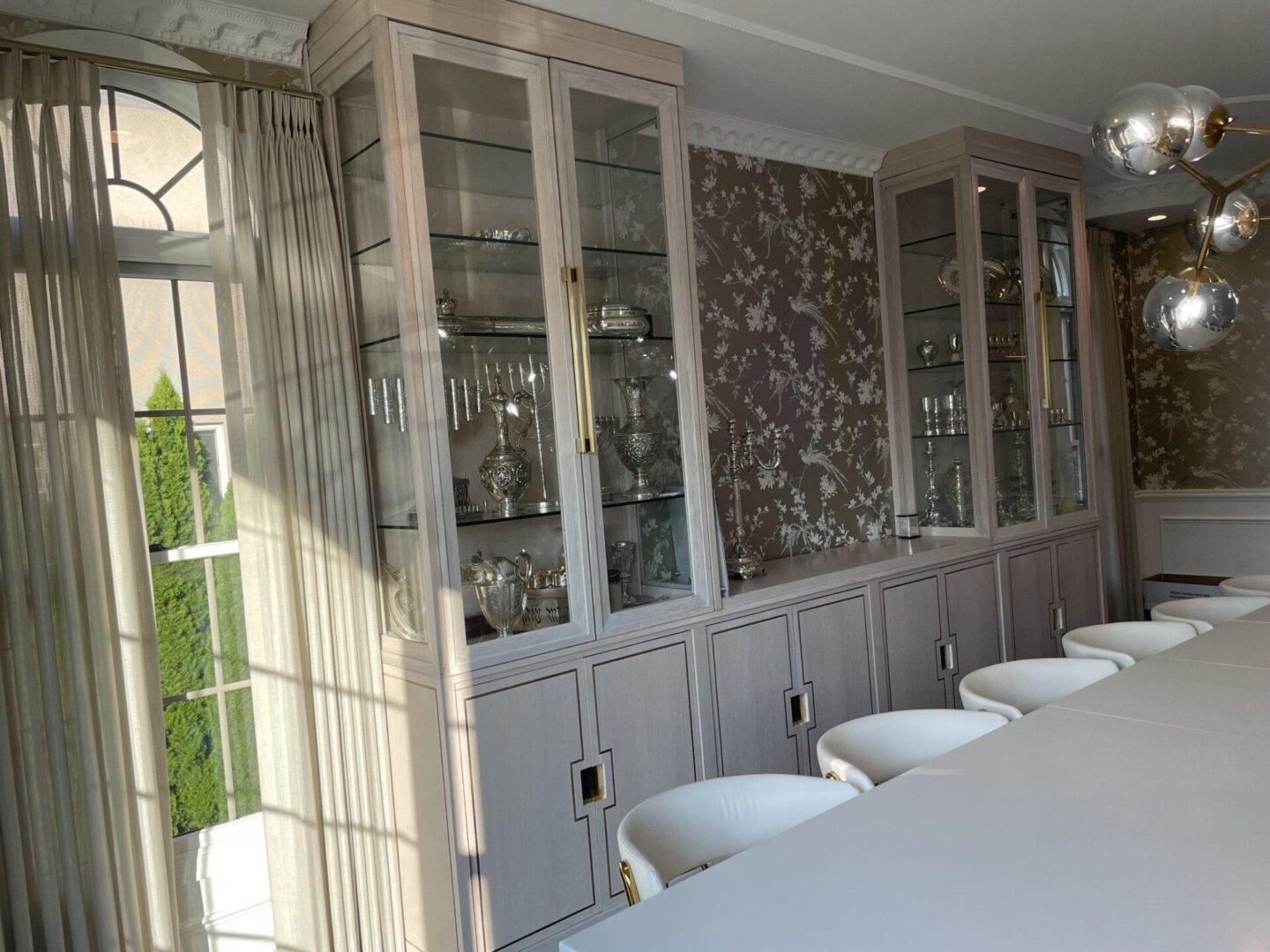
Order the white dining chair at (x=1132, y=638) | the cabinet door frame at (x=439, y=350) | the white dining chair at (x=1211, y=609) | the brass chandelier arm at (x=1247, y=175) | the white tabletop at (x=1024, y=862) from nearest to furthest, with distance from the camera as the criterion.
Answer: the white tabletop at (x=1024, y=862) → the brass chandelier arm at (x=1247, y=175) → the cabinet door frame at (x=439, y=350) → the white dining chair at (x=1132, y=638) → the white dining chair at (x=1211, y=609)

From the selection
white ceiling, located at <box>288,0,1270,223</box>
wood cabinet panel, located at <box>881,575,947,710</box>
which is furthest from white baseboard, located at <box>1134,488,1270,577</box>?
wood cabinet panel, located at <box>881,575,947,710</box>

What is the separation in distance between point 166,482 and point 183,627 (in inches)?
15.3

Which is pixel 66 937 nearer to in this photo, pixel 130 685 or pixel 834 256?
pixel 130 685

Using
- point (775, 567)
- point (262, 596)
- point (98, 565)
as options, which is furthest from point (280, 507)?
point (775, 567)

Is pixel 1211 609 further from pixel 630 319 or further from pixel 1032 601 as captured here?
pixel 630 319

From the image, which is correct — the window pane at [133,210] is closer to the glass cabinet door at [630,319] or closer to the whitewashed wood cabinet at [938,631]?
the glass cabinet door at [630,319]

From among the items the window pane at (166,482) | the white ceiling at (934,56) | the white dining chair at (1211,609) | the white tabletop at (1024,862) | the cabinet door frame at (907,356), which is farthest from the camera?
the cabinet door frame at (907,356)

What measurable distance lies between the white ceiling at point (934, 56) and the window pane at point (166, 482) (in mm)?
1149

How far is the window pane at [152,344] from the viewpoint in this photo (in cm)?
248

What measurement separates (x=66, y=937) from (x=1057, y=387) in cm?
417

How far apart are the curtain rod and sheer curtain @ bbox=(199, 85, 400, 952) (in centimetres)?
2

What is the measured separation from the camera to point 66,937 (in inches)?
84.4

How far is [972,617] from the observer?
3924 mm

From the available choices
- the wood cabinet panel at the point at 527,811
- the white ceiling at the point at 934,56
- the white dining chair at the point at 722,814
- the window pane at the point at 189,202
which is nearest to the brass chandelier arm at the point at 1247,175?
the white ceiling at the point at 934,56
